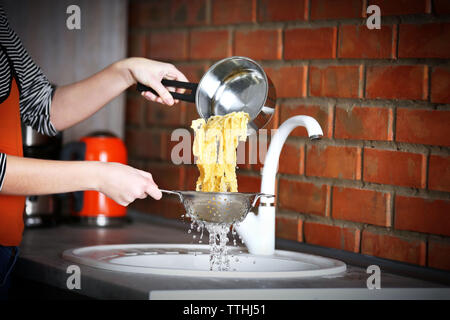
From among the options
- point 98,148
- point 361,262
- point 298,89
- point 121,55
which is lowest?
point 361,262

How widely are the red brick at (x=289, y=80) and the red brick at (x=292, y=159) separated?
0.12 meters

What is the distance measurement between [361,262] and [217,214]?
0.36m

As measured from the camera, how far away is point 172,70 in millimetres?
1568

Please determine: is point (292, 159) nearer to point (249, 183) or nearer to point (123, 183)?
point (249, 183)

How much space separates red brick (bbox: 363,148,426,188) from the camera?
1.43 meters

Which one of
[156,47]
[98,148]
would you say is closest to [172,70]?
[98,148]

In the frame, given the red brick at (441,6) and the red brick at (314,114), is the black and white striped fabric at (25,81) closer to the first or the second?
the red brick at (314,114)

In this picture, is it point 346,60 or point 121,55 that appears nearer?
point 346,60

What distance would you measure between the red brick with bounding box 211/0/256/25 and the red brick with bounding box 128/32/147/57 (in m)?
0.35

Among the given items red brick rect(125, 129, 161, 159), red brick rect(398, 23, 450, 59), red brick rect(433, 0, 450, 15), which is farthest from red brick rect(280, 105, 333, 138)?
red brick rect(125, 129, 161, 159)

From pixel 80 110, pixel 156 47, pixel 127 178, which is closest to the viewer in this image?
pixel 127 178

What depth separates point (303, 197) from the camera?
1.69m

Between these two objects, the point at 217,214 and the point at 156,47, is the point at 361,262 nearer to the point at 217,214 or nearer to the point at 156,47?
the point at 217,214

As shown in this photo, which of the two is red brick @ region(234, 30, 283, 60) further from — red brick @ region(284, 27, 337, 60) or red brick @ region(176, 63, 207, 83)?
red brick @ region(176, 63, 207, 83)
